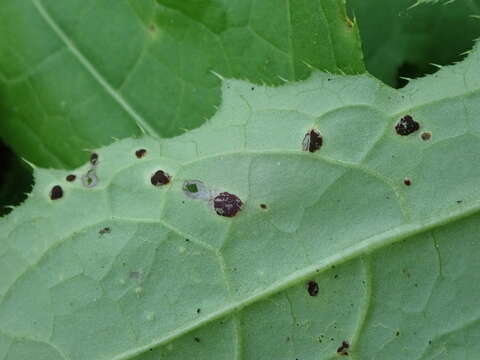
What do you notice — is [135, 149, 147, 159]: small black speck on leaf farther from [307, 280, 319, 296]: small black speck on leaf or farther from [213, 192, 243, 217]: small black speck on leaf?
[307, 280, 319, 296]: small black speck on leaf

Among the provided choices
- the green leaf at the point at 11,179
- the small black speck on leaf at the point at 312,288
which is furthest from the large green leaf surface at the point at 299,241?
the green leaf at the point at 11,179

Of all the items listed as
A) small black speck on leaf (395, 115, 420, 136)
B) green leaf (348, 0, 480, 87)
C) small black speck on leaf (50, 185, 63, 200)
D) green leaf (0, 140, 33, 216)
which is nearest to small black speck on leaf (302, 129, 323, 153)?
small black speck on leaf (395, 115, 420, 136)

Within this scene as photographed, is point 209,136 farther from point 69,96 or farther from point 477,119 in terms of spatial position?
point 477,119

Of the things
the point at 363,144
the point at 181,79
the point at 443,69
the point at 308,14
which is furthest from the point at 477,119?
the point at 181,79

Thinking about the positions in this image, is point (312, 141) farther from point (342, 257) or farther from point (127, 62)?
point (127, 62)

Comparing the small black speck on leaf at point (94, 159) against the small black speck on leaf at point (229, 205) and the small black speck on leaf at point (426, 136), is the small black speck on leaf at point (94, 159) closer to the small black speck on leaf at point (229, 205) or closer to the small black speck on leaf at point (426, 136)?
the small black speck on leaf at point (229, 205)
